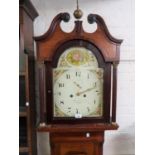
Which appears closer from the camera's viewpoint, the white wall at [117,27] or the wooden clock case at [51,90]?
the wooden clock case at [51,90]

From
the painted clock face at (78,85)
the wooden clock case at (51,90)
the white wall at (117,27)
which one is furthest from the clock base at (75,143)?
the white wall at (117,27)

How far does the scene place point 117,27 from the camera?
64.5 inches

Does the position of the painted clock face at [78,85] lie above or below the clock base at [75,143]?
above

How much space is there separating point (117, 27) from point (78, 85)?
0.64m

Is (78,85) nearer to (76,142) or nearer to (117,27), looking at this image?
(76,142)

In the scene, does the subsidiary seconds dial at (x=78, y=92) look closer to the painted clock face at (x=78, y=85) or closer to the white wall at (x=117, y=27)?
the painted clock face at (x=78, y=85)

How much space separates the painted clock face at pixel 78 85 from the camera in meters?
1.23

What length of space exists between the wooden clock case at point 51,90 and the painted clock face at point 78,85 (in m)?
0.03

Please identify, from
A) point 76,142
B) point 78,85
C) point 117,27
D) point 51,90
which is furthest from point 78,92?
point 117,27
